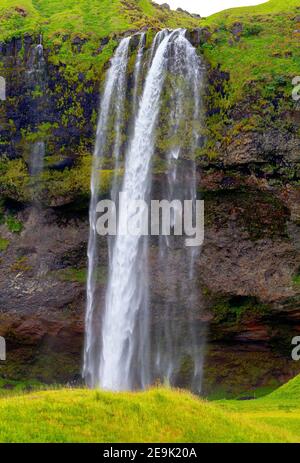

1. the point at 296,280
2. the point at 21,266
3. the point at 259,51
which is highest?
the point at 259,51

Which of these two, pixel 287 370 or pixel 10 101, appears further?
pixel 10 101

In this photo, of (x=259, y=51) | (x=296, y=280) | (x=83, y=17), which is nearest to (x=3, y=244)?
(x=296, y=280)

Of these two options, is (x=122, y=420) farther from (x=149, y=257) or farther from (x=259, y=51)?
(x=259, y=51)

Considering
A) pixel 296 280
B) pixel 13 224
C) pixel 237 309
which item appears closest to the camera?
pixel 296 280

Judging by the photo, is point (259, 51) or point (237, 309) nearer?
point (237, 309)

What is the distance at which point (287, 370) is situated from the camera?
3969 centimetres

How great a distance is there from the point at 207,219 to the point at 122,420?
2654cm

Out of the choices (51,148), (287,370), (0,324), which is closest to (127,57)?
(51,148)

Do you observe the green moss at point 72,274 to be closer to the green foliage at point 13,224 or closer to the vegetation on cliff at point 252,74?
the green foliage at point 13,224

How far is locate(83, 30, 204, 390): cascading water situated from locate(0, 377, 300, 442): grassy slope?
23.2 m

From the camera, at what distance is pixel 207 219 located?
4072cm

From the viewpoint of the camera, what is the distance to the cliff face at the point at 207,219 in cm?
3906

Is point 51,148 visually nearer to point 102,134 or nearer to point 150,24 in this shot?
point 102,134
